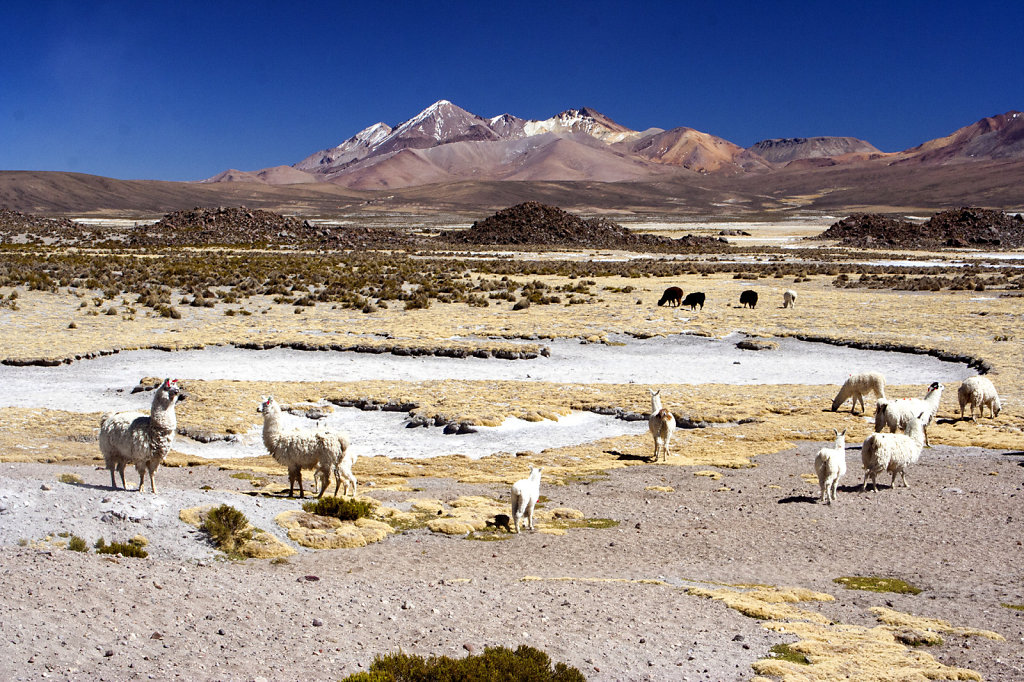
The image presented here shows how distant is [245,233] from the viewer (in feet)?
301

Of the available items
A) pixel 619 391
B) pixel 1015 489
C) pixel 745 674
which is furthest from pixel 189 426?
pixel 1015 489

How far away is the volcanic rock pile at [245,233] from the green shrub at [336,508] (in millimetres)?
75983

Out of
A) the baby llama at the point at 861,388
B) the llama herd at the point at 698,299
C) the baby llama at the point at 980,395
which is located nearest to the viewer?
the baby llama at the point at 980,395

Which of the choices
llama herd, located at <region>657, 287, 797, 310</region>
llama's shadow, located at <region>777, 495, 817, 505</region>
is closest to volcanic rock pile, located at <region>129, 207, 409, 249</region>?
llama herd, located at <region>657, 287, 797, 310</region>

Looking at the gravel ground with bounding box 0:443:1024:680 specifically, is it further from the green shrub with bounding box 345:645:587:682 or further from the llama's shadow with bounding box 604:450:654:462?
the llama's shadow with bounding box 604:450:654:462

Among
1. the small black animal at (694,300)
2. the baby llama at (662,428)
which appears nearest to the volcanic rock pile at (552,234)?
the small black animal at (694,300)

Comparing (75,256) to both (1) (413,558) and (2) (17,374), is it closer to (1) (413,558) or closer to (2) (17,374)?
(2) (17,374)

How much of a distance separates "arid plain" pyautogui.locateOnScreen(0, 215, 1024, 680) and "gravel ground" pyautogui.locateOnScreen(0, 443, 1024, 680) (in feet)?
0.11

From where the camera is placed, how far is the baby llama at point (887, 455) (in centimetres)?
1280

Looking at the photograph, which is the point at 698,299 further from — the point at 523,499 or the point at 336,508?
the point at 336,508

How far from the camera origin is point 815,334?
31.5m

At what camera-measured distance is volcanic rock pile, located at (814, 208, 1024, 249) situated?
9538 cm

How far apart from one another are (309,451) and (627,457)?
6689 mm

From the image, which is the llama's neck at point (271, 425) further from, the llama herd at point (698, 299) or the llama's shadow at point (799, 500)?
the llama herd at point (698, 299)
